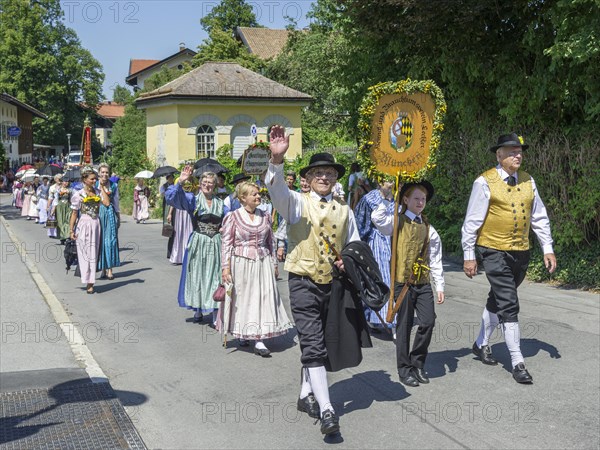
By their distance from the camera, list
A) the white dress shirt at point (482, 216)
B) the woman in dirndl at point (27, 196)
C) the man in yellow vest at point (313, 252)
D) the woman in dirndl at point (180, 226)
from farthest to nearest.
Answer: the woman in dirndl at point (27, 196) < the woman in dirndl at point (180, 226) < the white dress shirt at point (482, 216) < the man in yellow vest at point (313, 252)

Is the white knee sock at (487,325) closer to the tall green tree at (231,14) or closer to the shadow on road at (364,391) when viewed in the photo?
the shadow on road at (364,391)

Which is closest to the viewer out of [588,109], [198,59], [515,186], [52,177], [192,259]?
[515,186]

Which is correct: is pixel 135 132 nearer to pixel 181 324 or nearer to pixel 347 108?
pixel 347 108

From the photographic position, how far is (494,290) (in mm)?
6832

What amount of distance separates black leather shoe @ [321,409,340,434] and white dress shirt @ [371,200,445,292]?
5.40ft

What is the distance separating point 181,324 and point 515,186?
4530 mm

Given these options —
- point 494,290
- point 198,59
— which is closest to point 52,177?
point 494,290

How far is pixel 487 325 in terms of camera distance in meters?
7.12

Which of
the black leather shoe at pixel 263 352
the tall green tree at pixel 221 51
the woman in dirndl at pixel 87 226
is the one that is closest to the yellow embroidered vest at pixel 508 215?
the black leather shoe at pixel 263 352

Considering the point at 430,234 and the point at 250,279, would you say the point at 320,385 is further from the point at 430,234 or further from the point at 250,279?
the point at 250,279

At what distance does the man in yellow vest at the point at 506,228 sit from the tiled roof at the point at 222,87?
87.5 feet

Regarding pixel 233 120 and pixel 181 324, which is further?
pixel 233 120

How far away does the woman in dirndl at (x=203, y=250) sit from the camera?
9016mm

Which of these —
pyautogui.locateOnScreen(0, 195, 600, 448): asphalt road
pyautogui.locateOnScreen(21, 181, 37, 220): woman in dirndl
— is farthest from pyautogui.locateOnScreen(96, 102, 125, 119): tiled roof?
pyautogui.locateOnScreen(0, 195, 600, 448): asphalt road
